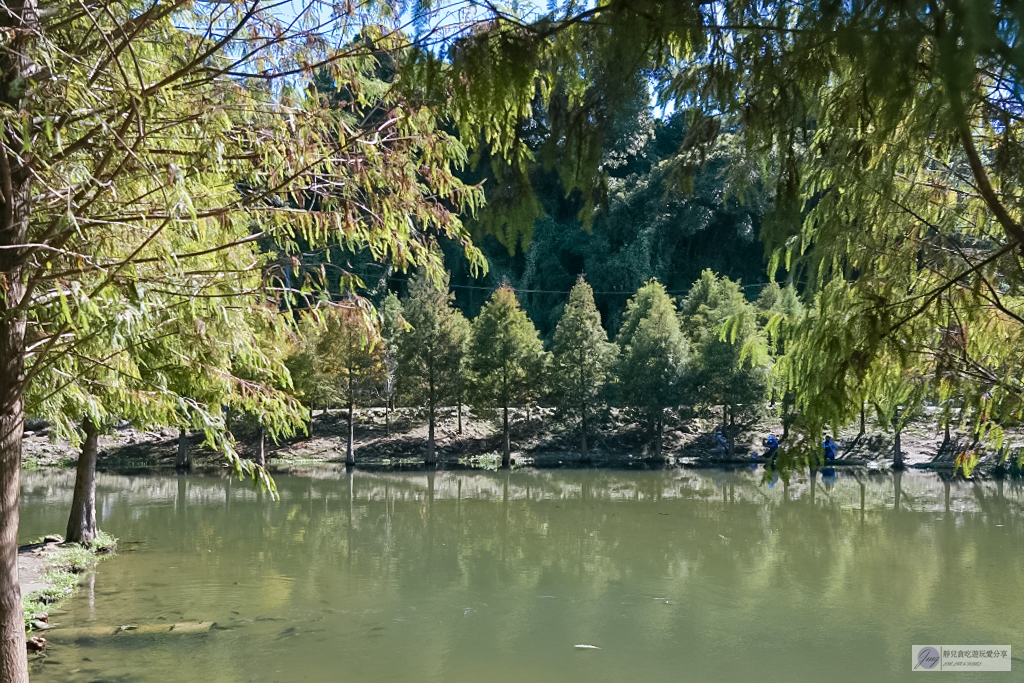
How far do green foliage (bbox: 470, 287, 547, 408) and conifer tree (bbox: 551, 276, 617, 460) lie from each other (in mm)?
1372

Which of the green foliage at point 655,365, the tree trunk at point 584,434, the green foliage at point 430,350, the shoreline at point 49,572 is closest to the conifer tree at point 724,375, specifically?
the green foliage at point 655,365

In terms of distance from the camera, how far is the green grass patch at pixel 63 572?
932cm

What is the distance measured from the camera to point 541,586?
11.5m

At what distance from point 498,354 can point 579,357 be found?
313 cm

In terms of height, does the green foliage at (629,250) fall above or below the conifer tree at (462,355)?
above

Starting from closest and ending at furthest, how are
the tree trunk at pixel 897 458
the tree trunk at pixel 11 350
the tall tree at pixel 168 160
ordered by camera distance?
1. the tall tree at pixel 168 160
2. the tree trunk at pixel 11 350
3. the tree trunk at pixel 897 458

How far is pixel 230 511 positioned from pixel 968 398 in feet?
55.1

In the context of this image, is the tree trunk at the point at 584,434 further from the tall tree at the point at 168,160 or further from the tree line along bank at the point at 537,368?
the tall tree at the point at 168,160

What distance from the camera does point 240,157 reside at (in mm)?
4379

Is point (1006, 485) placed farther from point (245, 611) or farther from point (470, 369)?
point (245, 611)

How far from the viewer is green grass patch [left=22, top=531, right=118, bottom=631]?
30.6ft

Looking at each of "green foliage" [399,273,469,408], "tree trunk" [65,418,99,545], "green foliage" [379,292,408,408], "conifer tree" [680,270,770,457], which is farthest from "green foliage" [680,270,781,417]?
"tree trunk" [65,418,99,545]

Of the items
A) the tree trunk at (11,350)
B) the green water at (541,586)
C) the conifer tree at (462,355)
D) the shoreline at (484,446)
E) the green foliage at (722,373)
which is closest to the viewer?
the tree trunk at (11,350)

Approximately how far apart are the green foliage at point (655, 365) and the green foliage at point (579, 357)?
1113mm
